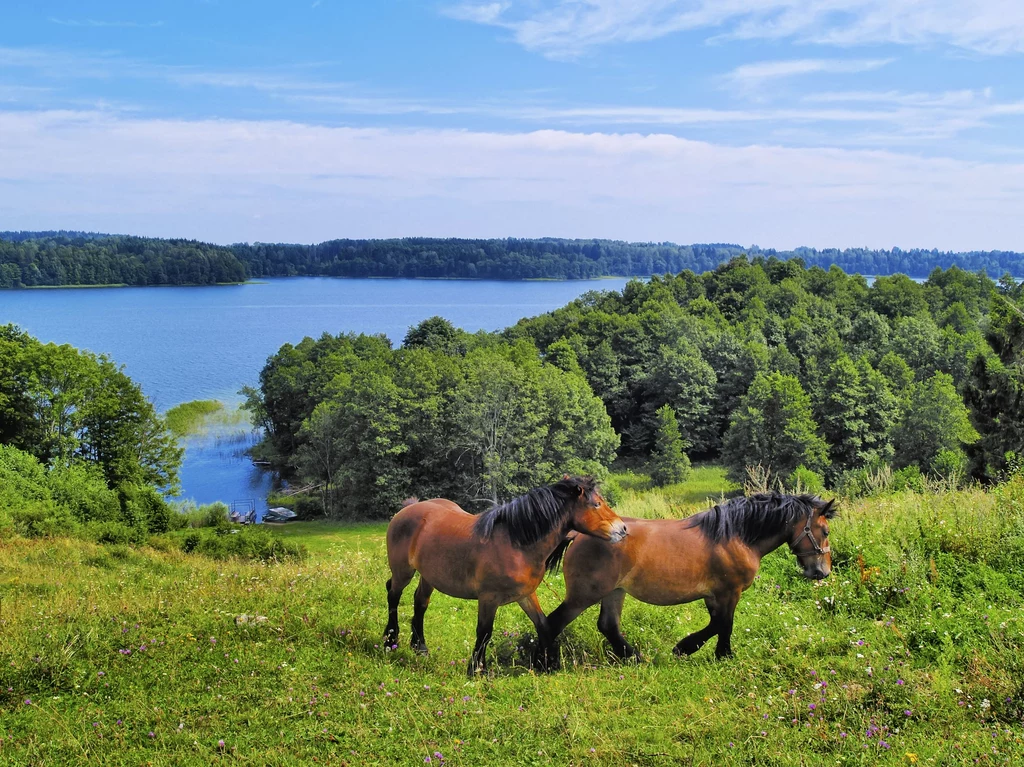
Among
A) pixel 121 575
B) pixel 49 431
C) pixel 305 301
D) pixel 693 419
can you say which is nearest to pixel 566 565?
pixel 121 575

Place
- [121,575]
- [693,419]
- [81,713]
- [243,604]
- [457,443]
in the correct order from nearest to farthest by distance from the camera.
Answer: [81,713], [243,604], [121,575], [457,443], [693,419]

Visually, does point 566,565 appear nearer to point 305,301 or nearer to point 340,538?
point 340,538

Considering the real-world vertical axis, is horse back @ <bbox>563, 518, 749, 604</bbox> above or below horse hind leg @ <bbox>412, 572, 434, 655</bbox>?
above

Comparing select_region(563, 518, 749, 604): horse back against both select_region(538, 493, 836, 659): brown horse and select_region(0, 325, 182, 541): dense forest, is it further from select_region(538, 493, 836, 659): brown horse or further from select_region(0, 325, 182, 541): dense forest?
select_region(0, 325, 182, 541): dense forest

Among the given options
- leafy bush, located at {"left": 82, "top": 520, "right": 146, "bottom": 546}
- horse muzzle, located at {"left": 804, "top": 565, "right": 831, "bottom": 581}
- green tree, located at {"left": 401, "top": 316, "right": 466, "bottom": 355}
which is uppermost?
horse muzzle, located at {"left": 804, "top": 565, "right": 831, "bottom": 581}

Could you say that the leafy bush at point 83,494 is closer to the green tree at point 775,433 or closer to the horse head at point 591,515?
the horse head at point 591,515

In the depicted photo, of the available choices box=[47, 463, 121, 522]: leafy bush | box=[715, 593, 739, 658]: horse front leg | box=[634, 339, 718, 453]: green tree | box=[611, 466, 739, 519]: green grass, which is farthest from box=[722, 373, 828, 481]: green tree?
box=[715, 593, 739, 658]: horse front leg

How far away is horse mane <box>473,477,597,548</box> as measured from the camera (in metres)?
6.87

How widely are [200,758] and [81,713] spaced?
143cm

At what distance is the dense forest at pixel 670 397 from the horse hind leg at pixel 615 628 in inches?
726

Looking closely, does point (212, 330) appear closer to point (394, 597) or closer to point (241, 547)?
point (241, 547)

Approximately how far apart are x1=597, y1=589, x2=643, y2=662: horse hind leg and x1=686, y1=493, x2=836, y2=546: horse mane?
3.49ft

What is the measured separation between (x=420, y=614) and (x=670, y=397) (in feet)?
188

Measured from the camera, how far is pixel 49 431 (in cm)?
3728
